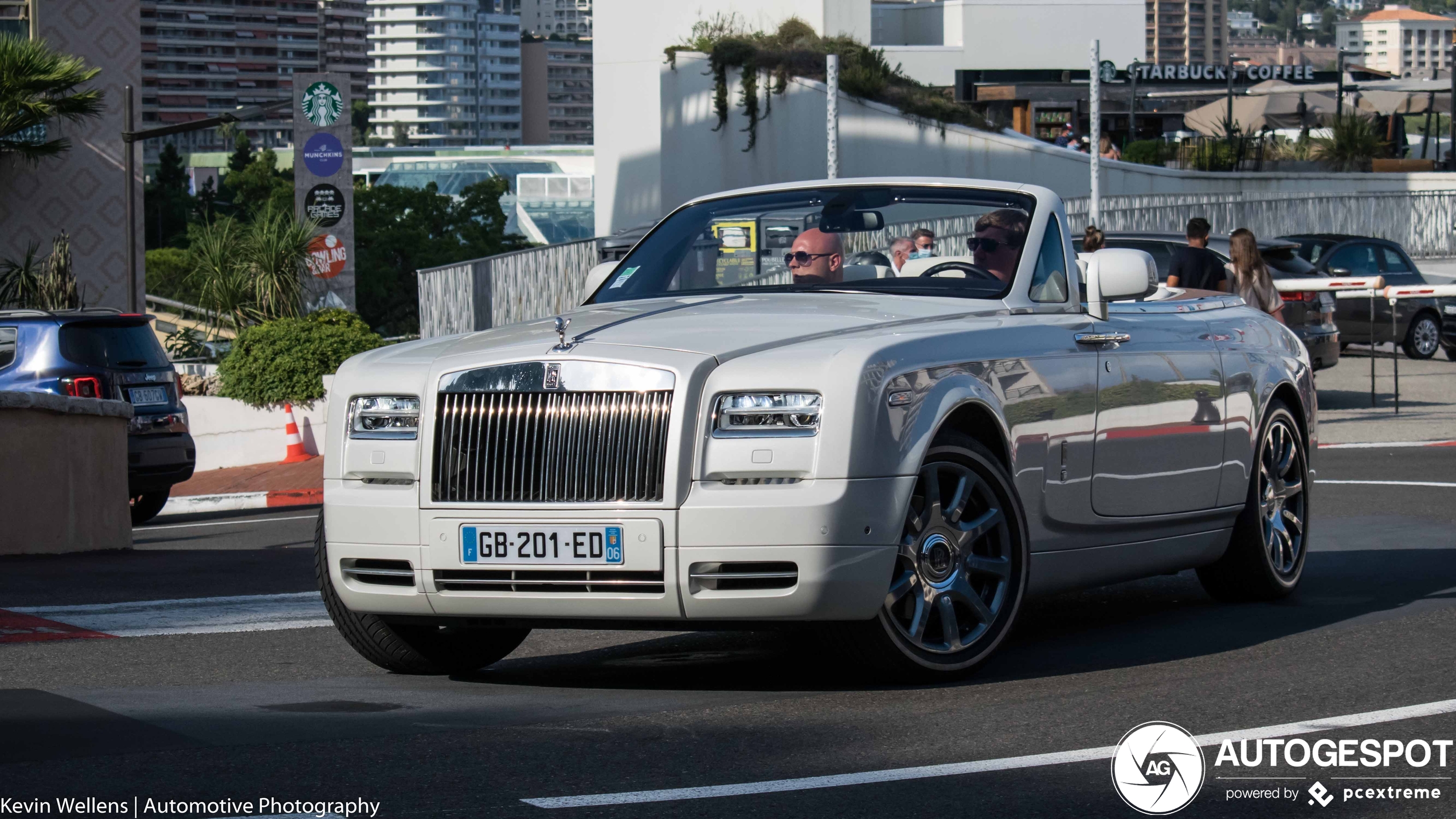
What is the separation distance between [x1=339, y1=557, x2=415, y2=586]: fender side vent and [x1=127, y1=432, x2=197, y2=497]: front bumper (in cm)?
1059

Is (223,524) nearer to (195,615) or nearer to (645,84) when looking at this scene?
(195,615)

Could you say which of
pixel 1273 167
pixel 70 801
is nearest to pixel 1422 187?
pixel 1273 167

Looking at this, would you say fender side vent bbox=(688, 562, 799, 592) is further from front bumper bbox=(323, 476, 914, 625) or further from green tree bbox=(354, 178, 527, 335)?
green tree bbox=(354, 178, 527, 335)

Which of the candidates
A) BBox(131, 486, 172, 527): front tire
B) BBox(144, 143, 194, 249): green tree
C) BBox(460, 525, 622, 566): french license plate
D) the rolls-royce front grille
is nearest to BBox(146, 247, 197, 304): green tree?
BBox(144, 143, 194, 249): green tree

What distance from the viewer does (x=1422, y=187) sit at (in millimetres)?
40875

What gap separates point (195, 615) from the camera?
29.0 ft

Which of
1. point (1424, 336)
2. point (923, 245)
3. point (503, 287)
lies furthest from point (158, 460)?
point (1424, 336)

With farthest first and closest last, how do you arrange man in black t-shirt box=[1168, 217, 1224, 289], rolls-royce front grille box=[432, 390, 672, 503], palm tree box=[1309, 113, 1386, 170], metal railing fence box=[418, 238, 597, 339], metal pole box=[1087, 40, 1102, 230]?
palm tree box=[1309, 113, 1386, 170] → metal railing fence box=[418, 238, 597, 339] → metal pole box=[1087, 40, 1102, 230] → man in black t-shirt box=[1168, 217, 1224, 289] → rolls-royce front grille box=[432, 390, 672, 503]

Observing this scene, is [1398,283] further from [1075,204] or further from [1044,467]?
Result: [1044,467]

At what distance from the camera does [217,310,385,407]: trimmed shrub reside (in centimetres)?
2388

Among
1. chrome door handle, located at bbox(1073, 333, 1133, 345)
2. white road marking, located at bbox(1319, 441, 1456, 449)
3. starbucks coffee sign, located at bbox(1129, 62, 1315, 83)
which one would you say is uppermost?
starbucks coffee sign, located at bbox(1129, 62, 1315, 83)

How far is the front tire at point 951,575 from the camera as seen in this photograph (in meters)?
5.94

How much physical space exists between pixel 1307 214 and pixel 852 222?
34.3 meters

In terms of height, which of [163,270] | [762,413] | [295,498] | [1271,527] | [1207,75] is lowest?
[295,498]
